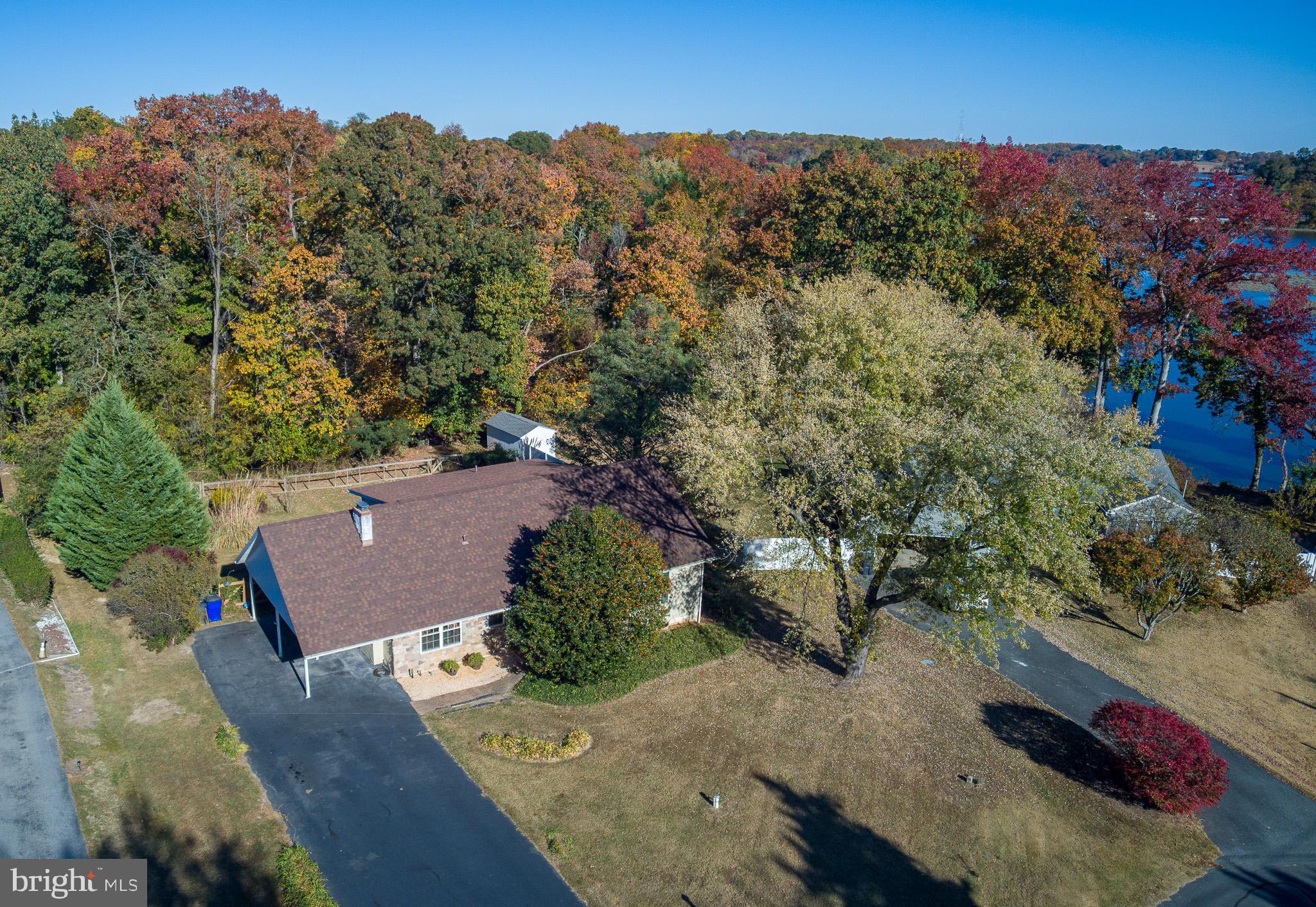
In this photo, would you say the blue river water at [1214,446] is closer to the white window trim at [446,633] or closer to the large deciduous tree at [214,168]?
the white window trim at [446,633]

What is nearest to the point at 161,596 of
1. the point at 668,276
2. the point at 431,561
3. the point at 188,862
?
the point at 431,561

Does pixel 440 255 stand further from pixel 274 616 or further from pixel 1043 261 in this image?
pixel 1043 261

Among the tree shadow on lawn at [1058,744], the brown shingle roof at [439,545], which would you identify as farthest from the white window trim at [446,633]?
the tree shadow on lawn at [1058,744]

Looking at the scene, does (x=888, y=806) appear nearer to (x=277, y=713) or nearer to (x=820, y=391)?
(x=820, y=391)

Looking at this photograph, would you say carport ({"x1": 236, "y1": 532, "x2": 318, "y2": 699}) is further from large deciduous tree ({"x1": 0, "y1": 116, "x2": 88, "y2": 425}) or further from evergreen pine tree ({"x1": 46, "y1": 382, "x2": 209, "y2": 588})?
large deciduous tree ({"x1": 0, "y1": 116, "x2": 88, "y2": 425})

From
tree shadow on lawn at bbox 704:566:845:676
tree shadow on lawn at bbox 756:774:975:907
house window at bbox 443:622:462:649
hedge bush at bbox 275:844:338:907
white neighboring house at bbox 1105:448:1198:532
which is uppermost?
white neighboring house at bbox 1105:448:1198:532

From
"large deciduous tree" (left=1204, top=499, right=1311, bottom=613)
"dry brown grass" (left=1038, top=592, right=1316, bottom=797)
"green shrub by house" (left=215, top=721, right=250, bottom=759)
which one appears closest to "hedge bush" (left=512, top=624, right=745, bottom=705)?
"green shrub by house" (left=215, top=721, right=250, bottom=759)

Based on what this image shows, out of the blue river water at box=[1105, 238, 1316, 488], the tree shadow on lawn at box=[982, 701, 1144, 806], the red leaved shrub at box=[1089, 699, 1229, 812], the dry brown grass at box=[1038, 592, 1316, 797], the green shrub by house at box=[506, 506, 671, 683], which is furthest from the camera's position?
the blue river water at box=[1105, 238, 1316, 488]
